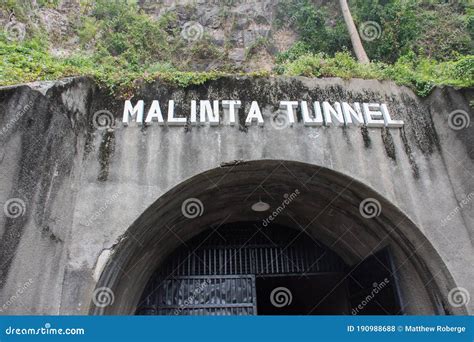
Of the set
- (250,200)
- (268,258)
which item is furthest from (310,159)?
(268,258)

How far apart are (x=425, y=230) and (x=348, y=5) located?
1117cm

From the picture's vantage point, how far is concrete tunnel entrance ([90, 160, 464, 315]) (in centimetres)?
662
